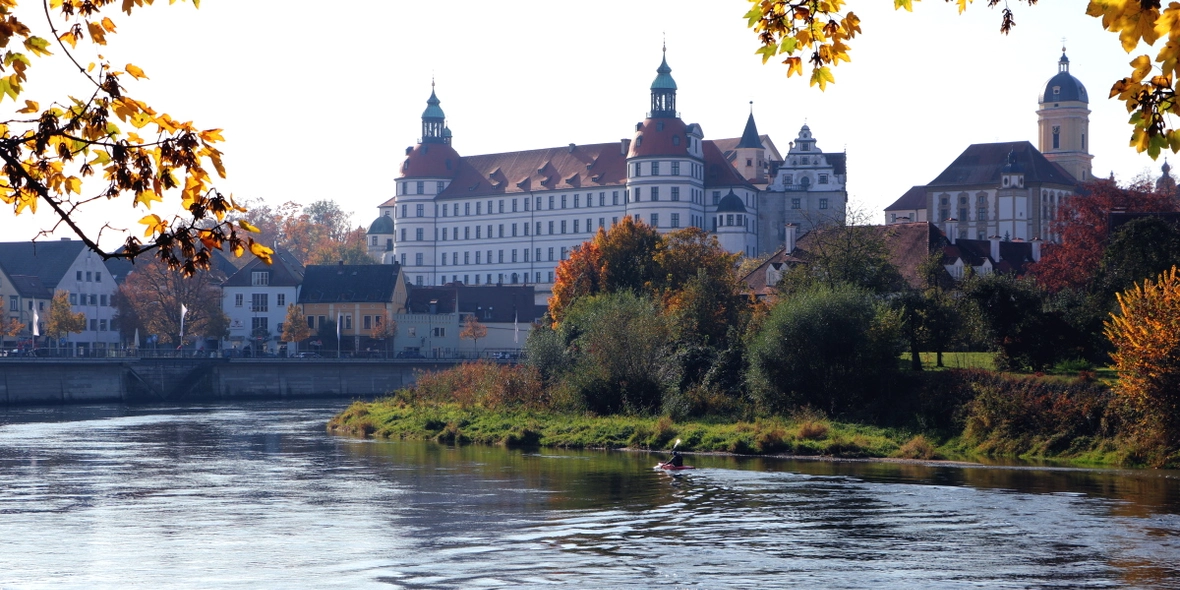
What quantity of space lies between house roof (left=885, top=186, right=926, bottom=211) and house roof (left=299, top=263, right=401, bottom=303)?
7466cm

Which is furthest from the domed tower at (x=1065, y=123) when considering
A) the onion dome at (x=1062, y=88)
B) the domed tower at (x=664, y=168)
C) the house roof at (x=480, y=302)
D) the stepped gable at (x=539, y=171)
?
the house roof at (x=480, y=302)

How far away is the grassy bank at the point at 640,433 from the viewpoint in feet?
174

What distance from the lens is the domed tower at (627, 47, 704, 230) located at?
172 meters

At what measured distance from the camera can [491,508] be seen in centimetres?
3747

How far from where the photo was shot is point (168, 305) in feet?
404

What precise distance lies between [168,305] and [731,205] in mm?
67406

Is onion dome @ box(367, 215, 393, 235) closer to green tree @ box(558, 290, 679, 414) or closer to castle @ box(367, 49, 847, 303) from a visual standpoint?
castle @ box(367, 49, 847, 303)

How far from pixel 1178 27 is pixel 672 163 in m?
165

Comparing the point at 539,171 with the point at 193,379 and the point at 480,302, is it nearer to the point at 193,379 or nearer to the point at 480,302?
the point at 480,302

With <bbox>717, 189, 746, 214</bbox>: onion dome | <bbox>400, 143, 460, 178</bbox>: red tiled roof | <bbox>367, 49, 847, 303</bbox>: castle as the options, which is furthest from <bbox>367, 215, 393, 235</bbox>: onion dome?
<bbox>717, 189, 746, 214</bbox>: onion dome

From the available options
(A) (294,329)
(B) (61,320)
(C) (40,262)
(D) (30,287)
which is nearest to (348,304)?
(A) (294,329)

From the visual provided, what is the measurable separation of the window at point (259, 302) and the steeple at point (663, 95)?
60233 millimetres

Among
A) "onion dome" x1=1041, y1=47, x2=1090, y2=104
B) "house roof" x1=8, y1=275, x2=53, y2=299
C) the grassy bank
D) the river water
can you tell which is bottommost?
the river water

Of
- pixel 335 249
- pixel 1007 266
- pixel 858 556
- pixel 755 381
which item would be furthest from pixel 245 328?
pixel 858 556
